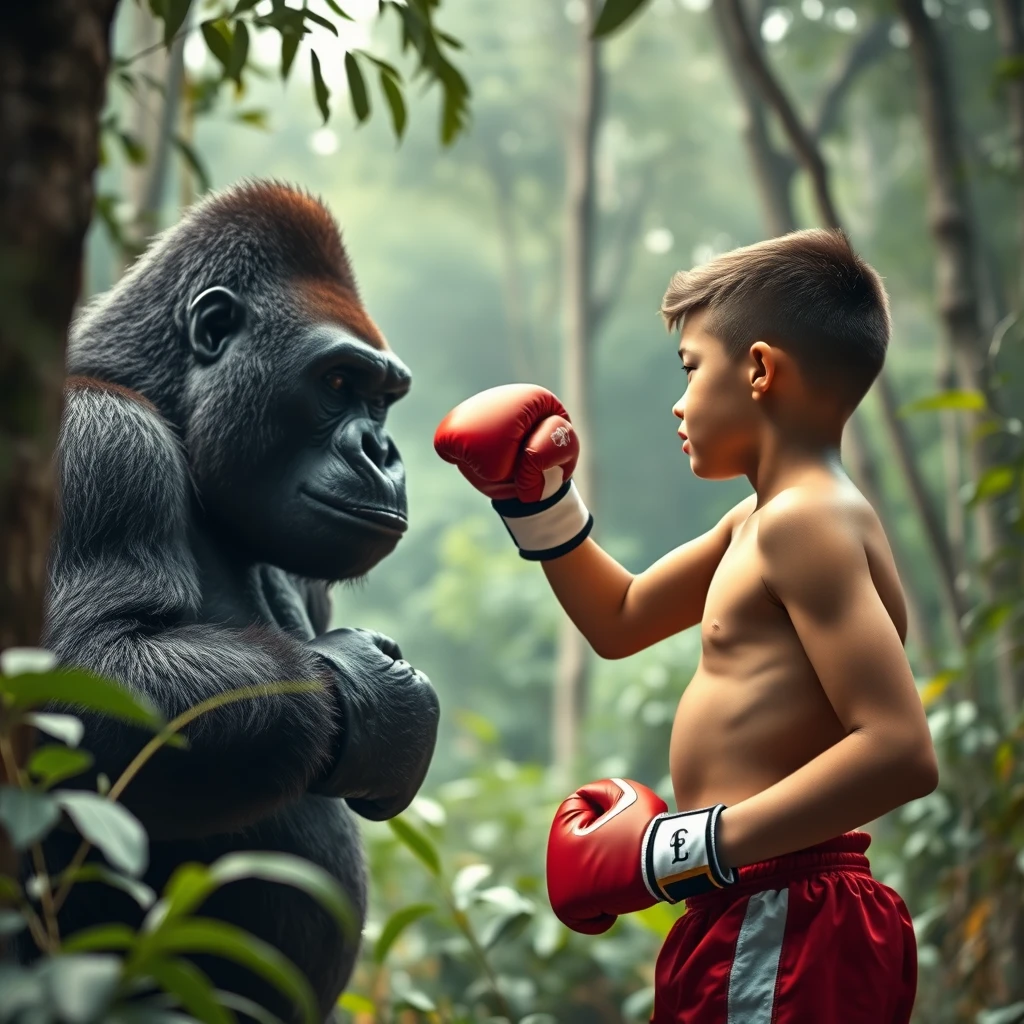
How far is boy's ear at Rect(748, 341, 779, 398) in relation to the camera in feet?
3.64

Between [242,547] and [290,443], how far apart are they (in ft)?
0.40

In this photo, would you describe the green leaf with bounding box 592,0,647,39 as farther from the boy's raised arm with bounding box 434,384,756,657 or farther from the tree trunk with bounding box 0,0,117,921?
the boy's raised arm with bounding box 434,384,756,657

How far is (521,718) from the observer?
9289 millimetres

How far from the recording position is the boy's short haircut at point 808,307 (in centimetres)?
112

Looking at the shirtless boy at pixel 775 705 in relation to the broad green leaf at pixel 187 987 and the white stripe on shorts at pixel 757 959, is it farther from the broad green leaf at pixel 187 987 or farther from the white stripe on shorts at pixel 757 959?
the broad green leaf at pixel 187 987

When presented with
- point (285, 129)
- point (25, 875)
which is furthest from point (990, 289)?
point (285, 129)

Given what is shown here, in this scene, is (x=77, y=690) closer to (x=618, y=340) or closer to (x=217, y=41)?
(x=217, y=41)

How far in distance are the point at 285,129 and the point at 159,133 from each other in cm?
1165

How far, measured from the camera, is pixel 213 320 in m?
1.34

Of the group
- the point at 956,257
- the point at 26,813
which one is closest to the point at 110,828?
the point at 26,813

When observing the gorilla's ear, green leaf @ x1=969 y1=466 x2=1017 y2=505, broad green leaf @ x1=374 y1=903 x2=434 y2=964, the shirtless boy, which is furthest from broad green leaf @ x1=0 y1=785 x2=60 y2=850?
green leaf @ x1=969 y1=466 x2=1017 y2=505

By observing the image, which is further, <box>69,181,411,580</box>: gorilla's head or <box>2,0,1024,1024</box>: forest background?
<box>2,0,1024,1024</box>: forest background

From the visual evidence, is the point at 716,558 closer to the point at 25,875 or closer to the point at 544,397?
the point at 544,397

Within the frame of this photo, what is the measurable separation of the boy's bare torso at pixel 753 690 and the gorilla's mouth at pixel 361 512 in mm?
340
